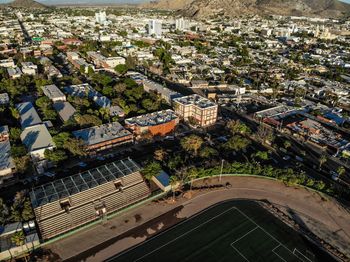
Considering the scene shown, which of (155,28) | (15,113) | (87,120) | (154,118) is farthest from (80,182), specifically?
(155,28)

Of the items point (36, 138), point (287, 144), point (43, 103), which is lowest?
point (287, 144)

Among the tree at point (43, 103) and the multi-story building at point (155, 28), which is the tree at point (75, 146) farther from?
the multi-story building at point (155, 28)

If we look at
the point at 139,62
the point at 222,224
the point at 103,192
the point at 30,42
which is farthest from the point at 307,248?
the point at 30,42

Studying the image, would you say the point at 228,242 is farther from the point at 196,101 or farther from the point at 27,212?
the point at 196,101

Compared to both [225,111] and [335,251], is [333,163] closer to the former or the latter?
[335,251]

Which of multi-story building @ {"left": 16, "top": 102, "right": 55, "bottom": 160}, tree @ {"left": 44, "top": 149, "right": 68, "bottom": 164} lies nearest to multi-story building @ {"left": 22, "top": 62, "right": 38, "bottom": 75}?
multi-story building @ {"left": 16, "top": 102, "right": 55, "bottom": 160}
